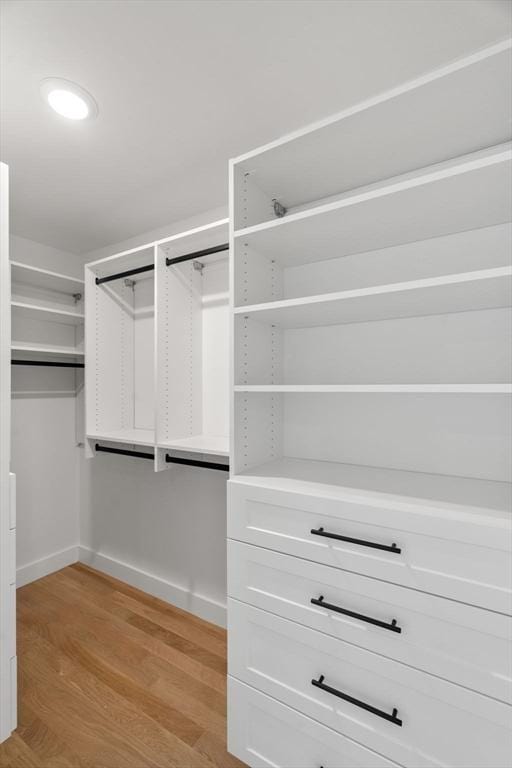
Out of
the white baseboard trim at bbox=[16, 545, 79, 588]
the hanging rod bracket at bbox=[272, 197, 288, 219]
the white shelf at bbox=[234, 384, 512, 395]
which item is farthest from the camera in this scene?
the white baseboard trim at bbox=[16, 545, 79, 588]

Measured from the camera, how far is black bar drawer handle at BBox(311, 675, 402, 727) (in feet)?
3.41

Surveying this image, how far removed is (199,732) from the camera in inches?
60.4

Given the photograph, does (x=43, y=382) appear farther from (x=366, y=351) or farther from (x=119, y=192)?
(x=366, y=351)

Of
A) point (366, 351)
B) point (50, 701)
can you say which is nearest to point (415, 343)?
point (366, 351)

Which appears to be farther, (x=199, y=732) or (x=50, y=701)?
(x=50, y=701)

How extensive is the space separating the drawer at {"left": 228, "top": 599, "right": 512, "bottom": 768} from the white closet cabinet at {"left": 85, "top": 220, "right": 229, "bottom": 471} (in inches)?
30.3

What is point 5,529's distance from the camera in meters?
1.51

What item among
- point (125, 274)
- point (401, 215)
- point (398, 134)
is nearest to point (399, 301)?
point (401, 215)

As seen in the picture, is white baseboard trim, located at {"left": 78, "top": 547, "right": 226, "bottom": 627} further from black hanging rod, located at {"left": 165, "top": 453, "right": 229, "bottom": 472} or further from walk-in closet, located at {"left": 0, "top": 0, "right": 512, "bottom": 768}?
black hanging rod, located at {"left": 165, "top": 453, "right": 229, "bottom": 472}

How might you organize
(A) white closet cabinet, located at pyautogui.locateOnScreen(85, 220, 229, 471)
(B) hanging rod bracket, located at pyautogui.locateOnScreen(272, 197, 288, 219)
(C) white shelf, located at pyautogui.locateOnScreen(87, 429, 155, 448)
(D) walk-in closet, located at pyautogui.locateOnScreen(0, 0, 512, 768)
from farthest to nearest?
1. (C) white shelf, located at pyautogui.locateOnScreen(87, 429, 155, 448)
2. (A) white closet cabinet, located at pyautogui.locateOnScreen(85, 220, 229, 471)
3. (B) hanging rod bracket, located at pyautogui.locateOnScreen(272, 197, 288, 219)
4. (D) walk-in closet, located at pyautogui.locateOnScreen(0, 0, 512, 768)

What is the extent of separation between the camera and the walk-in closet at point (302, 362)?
101cm

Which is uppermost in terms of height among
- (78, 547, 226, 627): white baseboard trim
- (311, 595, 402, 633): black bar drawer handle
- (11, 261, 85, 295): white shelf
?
(11, 261, 85, 295): white shelf

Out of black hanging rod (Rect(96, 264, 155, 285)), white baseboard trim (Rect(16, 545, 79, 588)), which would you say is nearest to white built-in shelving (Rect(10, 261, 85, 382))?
black hanging rod (Rect(96, 264, 155, 285))

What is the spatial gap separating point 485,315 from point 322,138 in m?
0.80
